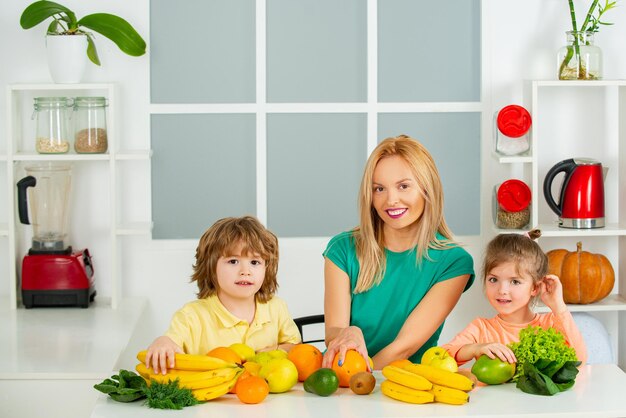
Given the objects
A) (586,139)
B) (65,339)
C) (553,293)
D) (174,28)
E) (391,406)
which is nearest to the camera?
(391,406)

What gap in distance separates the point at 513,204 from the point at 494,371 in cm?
185

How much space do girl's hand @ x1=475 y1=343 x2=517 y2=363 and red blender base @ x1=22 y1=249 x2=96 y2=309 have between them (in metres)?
2.09

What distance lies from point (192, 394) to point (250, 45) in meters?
2.29

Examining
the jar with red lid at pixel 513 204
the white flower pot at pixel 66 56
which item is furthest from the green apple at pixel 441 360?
the white flower pot at pixel 66 56

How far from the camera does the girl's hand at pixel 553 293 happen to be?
7.26ft

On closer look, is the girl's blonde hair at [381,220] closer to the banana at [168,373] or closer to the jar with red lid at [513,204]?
the banana at [168,373]

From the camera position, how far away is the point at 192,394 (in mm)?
1881

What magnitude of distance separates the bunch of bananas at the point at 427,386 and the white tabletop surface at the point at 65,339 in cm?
127

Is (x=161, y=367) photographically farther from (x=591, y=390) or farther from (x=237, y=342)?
(x=591, y=390)

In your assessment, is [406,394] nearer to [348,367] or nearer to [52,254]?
[348,367]

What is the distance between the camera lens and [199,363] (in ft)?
6.28

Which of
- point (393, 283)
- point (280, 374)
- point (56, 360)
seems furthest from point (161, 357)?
point (56, 360)

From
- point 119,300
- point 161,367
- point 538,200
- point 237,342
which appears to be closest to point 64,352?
point 119,300

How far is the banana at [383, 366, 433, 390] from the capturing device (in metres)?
1.87
